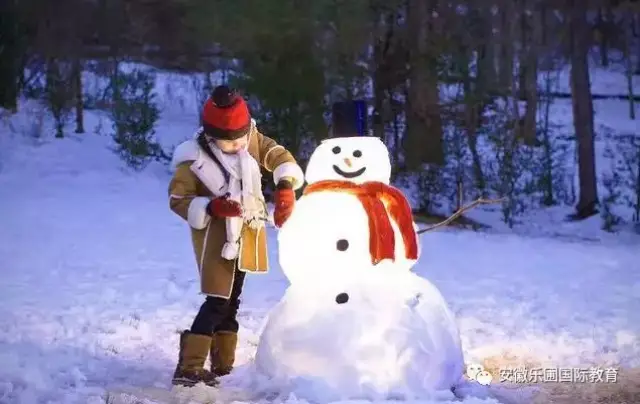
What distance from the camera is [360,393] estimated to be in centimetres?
416

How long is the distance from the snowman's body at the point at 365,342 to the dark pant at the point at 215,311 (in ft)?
0.95

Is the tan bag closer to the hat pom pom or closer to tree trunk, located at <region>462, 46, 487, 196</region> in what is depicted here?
the hat pom pom

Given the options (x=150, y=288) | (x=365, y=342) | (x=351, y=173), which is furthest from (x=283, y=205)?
(x=150, y=288)

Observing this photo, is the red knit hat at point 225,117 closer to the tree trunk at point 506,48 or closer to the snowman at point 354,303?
the snowman at point 354,303

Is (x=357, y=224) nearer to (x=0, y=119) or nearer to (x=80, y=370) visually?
(x=80, y=370)

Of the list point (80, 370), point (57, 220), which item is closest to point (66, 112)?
point (57, 220)

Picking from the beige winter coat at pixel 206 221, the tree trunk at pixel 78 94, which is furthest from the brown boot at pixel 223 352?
the tree trunk at pixel 78 94

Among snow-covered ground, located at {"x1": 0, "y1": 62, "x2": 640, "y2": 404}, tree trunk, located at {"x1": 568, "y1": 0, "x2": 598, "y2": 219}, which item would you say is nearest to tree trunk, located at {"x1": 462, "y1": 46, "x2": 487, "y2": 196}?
tree trunk, located at {"x1": 568, "y1": 0, "x2": 598, "y2": 219}

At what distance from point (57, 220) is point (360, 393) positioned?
24.4 feet

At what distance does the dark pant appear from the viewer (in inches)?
179

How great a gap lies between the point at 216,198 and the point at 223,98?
0.50 meters

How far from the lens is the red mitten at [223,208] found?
4359 mm

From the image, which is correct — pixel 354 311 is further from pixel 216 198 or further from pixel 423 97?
pixel 423 97

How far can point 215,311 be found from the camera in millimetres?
4570
